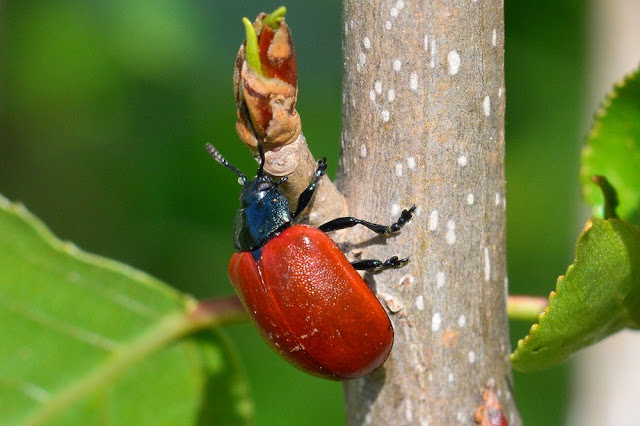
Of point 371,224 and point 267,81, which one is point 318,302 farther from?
point 267,81

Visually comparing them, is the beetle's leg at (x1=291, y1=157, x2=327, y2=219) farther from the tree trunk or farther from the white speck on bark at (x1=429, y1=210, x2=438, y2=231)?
the white speck on bark at (x1=429, y1=210, x2=438, y2=231)

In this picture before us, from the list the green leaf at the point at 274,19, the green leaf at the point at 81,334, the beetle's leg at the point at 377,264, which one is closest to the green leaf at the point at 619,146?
the beetle's leg at the point at 377,264

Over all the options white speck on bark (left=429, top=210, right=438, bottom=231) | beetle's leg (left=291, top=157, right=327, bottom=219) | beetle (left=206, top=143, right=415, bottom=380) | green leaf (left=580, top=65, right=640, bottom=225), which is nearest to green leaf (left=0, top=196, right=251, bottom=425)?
beetle (left=206, top=143, right=415, bottom=380)

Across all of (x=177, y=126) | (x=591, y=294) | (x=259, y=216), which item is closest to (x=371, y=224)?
(x=591, y=294)

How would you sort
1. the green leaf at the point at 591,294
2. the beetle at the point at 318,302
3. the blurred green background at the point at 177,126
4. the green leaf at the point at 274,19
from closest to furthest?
the green leaf at the point at 274,19 → the green leaf at the point at 591,294 → the beetle at the point at 318,302 → the blurred green background at the point at 177,126

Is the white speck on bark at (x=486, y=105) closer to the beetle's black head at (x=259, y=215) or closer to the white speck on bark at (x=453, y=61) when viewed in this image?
the white speck on bark at (x=453, y=61)
